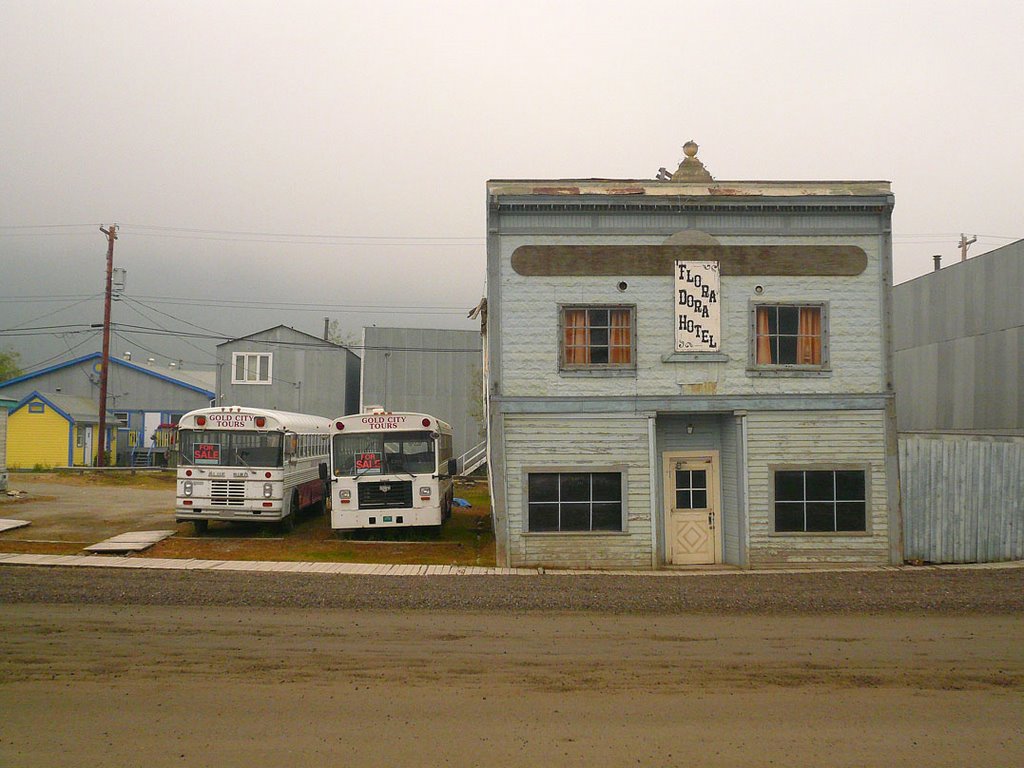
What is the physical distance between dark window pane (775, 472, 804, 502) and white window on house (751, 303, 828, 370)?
2.29 m

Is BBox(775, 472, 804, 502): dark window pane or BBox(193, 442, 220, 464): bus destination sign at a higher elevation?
BBox(193, 442, 220, 464): bus destination sign

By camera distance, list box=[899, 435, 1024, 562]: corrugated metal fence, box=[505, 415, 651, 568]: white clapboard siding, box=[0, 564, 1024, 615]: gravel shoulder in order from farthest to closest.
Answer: box=[899, 435, 1024, 562]: corrugated metal fence, box=[505, 415, 651, 568]: white clapboard siding, box=[0, 564, 1024, 615]: gravel shoulder

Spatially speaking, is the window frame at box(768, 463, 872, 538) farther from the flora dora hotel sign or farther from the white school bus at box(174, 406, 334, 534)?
the white school bus at box(174, 406, 334, 534)

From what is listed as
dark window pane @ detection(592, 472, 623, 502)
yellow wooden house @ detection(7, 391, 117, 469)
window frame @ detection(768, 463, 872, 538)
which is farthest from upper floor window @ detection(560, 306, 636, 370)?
yellow wooden house @ detection(7, 391, 117, 469)

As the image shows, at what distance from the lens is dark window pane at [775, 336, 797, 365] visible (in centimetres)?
1753

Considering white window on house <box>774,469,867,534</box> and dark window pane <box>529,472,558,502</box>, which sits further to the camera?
white window on house <box>774,469,867,534</box>

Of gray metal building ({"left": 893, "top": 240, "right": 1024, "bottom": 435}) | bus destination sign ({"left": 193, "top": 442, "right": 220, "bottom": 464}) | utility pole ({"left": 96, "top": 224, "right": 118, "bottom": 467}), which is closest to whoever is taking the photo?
bus destination sign ({"left": 193, "top": 442, "right": 220, "bottom": 464})

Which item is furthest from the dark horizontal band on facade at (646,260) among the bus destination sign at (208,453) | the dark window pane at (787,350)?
the bus destination sign at (208,453)

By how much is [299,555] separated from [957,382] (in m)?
22.6

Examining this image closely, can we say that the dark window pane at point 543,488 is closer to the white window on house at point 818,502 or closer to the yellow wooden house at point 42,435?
the white window on house at point 818,502

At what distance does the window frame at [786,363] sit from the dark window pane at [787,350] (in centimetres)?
7

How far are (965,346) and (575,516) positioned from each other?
59.4ft

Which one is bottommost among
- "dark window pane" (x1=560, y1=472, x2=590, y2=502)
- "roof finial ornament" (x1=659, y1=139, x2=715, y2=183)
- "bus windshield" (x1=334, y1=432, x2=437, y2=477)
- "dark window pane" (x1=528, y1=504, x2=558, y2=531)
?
"dark window pane" (x1=528, y1=504, x2=558, y2=531)

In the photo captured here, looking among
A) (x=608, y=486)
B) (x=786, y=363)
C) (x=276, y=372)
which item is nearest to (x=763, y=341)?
(x=786, y=363)
